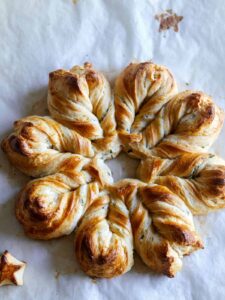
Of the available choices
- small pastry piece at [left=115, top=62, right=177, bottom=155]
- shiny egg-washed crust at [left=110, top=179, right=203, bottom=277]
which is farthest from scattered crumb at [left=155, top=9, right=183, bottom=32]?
shiny egg-washed crust at [left=110, top=179, right=203, bottom=277]

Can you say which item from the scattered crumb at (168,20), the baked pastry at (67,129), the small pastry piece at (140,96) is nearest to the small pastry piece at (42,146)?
the baked pastry at (67,129)

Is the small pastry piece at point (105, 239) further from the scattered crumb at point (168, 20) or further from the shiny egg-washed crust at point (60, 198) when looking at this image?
the scattered crumb at point (168, 20)

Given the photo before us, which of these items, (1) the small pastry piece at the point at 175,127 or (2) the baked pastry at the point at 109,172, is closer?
(2) the baked pastry at the point at 109,172

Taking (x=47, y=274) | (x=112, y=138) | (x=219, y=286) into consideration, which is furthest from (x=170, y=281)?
(x=112, y=138)

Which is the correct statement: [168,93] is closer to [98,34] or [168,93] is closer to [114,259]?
[98,34]

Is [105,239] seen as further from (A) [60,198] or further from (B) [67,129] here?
(B) [67,129]
